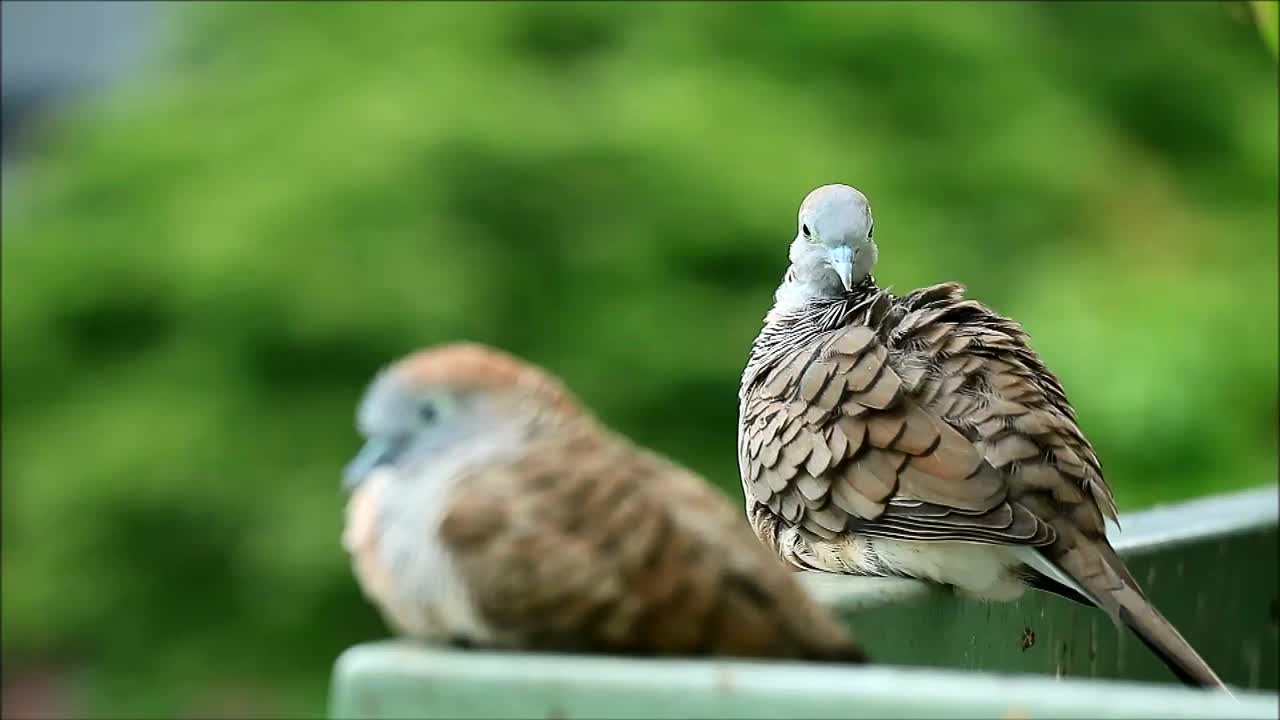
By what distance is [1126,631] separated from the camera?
9.52ft

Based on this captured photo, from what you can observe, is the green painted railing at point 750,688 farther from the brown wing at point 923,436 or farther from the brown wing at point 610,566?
the brown wing at point 923,436

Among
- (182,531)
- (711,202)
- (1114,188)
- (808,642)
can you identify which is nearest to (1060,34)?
(1114,188)

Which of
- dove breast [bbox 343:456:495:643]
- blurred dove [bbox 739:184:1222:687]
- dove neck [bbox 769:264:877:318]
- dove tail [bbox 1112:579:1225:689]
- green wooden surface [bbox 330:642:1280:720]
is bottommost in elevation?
green wooden surface [bbox 330:642:1280:720]

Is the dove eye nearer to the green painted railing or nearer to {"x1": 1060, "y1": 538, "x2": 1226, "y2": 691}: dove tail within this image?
the green painted railing

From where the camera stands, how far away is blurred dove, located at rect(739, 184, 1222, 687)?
8.46 ft

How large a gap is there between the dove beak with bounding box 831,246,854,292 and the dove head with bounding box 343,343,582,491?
153cm

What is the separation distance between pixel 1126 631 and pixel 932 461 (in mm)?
485

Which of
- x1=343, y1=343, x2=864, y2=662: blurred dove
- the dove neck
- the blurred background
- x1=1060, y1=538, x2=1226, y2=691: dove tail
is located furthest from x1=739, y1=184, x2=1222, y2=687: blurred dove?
the blurred background

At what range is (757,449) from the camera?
296 centimetres

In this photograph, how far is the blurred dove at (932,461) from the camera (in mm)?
2580

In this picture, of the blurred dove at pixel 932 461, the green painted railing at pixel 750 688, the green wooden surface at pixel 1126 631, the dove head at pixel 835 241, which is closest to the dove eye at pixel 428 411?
the green painted railing at pixel 750 688

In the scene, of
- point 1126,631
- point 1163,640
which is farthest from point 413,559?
point 1126,631

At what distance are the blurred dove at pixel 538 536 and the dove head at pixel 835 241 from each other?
1.51m

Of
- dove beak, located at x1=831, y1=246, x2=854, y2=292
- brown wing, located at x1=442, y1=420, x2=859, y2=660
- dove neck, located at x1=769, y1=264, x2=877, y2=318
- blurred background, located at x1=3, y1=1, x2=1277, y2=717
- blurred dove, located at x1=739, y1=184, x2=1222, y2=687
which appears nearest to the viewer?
brown wing, located at x1=442, y1=420, x2=859, y2=660
